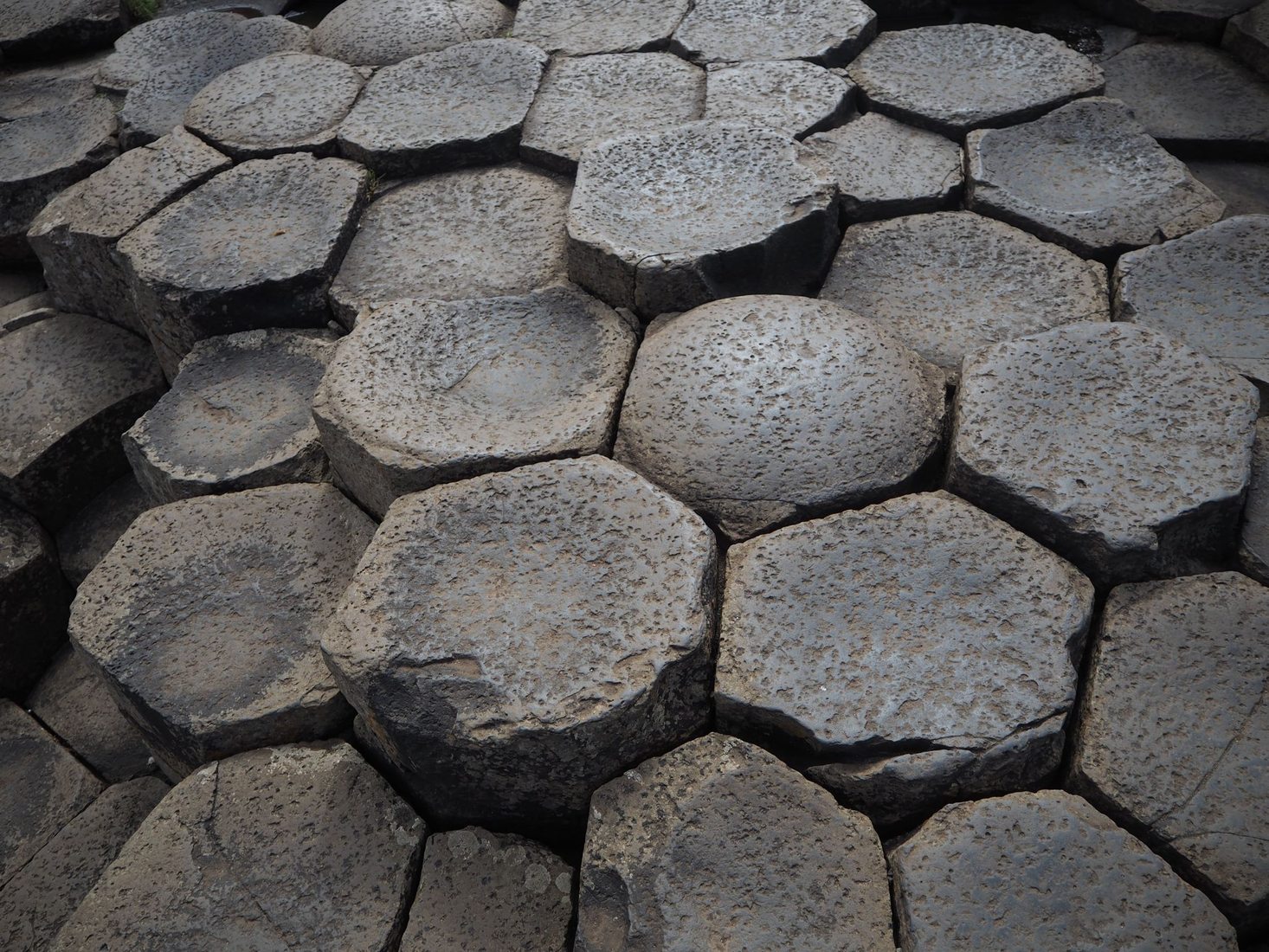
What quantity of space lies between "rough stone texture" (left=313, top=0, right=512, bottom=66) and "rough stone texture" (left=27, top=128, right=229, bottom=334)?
50 cm

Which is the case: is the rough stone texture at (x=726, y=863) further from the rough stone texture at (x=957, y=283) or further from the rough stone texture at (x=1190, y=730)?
the rough stone texture at (x=957, y=283)

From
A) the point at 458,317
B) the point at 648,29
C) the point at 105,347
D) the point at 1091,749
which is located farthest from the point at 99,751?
the point at 648,29

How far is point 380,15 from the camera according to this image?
2.81 m

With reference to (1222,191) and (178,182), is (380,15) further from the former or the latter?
(1222,191)

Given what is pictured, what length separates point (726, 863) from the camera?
132 cm

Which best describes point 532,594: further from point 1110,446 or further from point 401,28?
point 401,28

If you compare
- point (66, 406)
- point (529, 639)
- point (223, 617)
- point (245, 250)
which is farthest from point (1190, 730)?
point (66, 406)

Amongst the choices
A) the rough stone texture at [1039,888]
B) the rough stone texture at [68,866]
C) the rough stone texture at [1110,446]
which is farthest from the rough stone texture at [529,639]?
the rough stone texture at [68,866]

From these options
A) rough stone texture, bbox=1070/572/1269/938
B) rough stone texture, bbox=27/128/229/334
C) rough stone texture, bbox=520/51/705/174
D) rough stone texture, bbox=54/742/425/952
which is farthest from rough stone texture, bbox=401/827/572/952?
rough stone texture, bbox=27/128/229/334

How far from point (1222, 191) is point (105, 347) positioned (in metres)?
2.50

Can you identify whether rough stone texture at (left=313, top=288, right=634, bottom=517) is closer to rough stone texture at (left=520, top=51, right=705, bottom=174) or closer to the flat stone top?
the flat stone top

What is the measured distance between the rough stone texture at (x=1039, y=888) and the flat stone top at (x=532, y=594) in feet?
1.31

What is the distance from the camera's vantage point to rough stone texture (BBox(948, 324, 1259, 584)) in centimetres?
150

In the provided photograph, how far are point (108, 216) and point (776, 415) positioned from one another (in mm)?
1626
